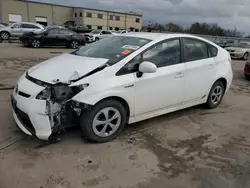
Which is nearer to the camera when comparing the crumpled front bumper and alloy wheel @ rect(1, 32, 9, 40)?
the crumpled front bumper

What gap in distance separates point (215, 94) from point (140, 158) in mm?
2686

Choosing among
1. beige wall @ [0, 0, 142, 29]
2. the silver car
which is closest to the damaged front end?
the silver car

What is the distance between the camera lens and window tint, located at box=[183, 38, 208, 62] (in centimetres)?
443

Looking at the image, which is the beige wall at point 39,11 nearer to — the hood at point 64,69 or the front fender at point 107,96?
the hood at point 64,69

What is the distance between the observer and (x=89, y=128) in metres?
3.37

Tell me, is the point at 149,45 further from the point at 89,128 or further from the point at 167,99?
the point at 89,128

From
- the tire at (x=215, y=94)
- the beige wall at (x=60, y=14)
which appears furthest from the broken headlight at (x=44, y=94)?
the beige wall at (x=60, y=14)

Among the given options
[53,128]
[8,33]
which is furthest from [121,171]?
[8,33]

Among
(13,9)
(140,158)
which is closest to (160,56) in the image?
(140,158)

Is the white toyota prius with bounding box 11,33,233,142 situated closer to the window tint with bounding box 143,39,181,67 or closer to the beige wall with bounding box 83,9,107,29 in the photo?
the window tint with bounding box 143,39,181,67

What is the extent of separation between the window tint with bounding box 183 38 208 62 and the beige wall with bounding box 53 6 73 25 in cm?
6152

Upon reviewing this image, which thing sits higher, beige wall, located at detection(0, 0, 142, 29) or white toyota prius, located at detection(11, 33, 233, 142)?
beige wall, located at detection(0, 0, 142, 29)

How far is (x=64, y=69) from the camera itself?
3.50 metres

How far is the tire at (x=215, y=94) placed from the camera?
5.04 metres
